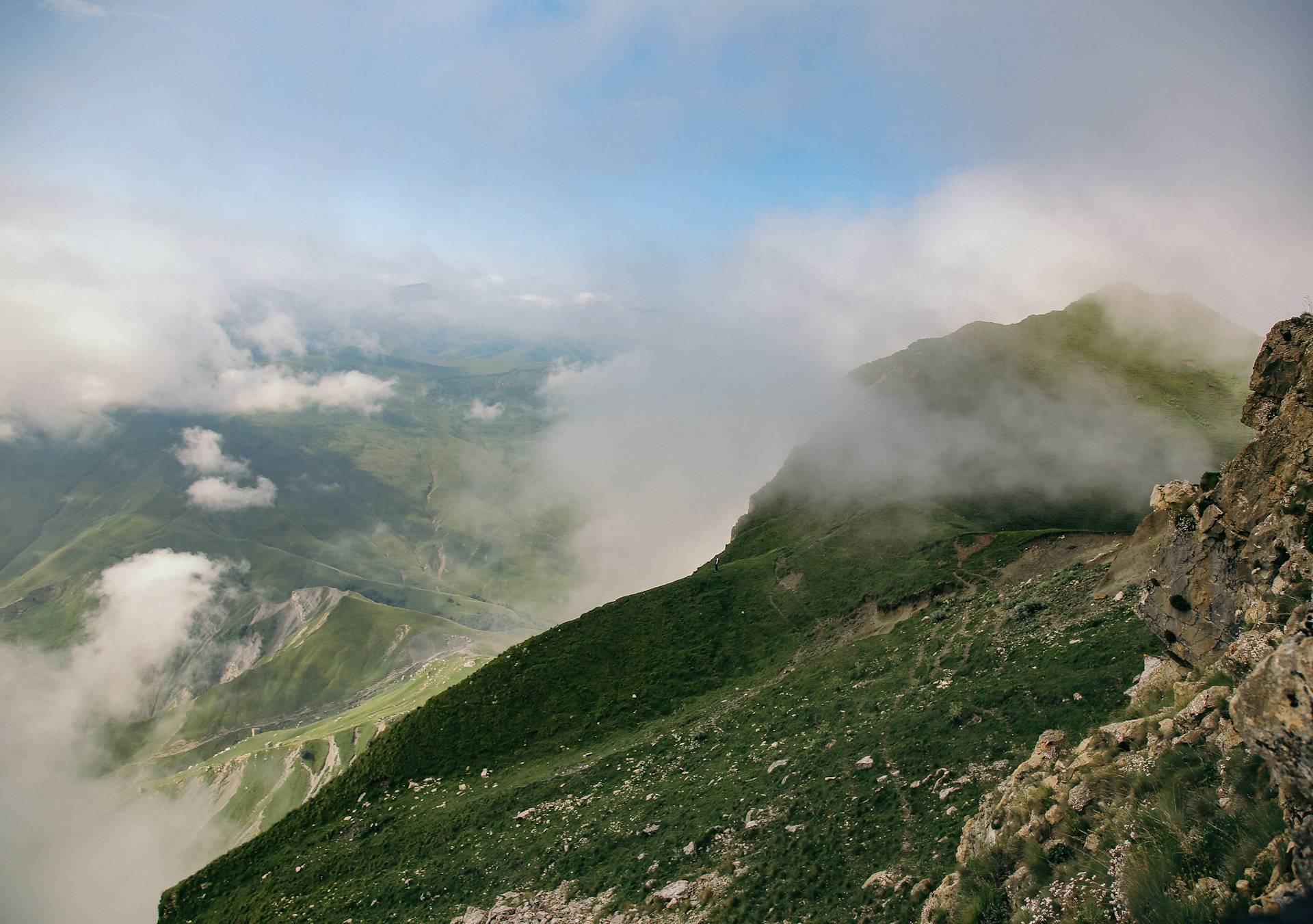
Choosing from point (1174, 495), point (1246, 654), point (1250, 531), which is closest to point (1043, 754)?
point (1246, 654)

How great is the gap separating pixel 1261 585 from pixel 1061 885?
1039 cm

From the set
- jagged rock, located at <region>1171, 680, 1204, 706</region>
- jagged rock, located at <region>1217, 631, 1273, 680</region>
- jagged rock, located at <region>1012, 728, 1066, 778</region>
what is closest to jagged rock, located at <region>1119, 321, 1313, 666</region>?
jagged rock, located at <region>1171, 680, 1204, 706</region>

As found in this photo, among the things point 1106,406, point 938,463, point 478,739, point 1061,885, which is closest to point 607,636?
point 478,739

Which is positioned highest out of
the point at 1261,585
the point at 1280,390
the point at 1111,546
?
the point at 1280,390

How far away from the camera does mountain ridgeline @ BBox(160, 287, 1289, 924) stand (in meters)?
15.0

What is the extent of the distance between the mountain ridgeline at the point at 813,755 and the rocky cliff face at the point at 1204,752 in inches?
4.1

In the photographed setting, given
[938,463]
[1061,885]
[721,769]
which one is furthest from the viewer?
[938,463]

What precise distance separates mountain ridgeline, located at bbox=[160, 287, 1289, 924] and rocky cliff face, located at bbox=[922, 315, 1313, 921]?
4.1 inches

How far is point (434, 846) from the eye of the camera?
1478 inches

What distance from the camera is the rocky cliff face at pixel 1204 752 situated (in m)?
8.62

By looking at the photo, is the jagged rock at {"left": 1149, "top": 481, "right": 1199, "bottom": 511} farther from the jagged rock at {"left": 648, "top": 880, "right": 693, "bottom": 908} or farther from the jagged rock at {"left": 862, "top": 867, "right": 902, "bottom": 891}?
the jagged rock at {"left": 648, "top": 880, "right": 693, "bottom": 908}

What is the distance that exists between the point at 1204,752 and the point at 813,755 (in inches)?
882

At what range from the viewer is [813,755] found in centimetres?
3203

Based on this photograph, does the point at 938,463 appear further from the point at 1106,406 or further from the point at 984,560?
the point at 984,560
